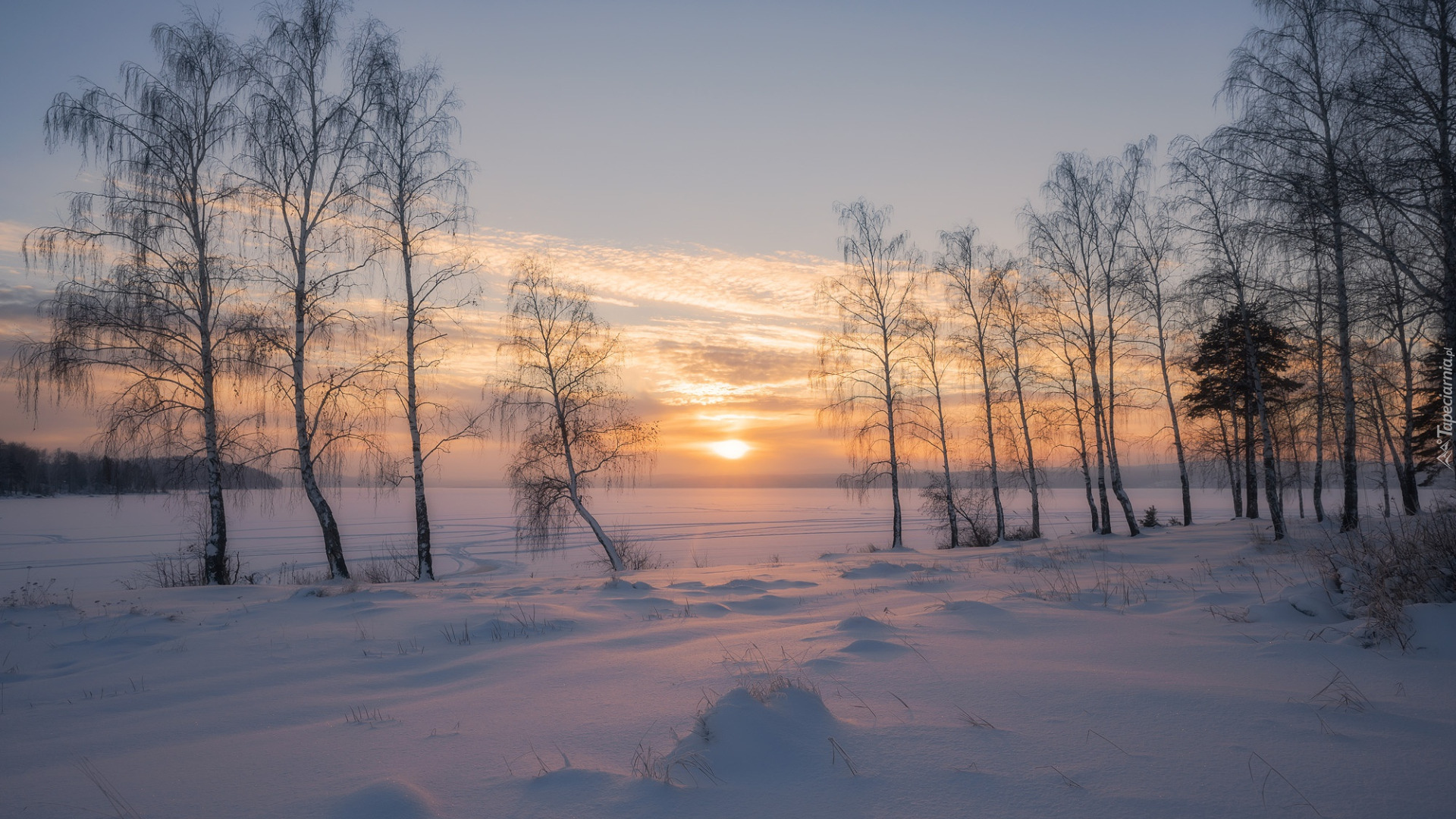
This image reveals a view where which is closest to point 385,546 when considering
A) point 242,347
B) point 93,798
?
point 242,347

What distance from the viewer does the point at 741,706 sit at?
3.16 metres

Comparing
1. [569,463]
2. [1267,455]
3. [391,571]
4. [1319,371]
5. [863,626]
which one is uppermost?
[1319,371]

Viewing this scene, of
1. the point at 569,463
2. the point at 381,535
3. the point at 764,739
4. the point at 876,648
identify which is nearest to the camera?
the point at 764,739

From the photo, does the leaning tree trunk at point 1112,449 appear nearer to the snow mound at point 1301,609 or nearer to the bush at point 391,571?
the snow mound at point 1301,609

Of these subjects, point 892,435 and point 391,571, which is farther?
point 892,435

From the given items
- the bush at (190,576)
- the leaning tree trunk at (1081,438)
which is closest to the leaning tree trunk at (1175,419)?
the leaning tree trunk at (1081,438)

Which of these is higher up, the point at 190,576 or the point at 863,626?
Result: the point at 863,626

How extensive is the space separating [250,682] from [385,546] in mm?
26324

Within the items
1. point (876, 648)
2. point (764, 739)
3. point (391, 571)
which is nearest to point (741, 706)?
point (764, 739)

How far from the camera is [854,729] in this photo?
321 centimetres

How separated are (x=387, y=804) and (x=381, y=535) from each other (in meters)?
38.7

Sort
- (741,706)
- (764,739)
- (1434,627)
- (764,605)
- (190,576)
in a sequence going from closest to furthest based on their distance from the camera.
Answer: (764,739) → (741,706) → (1434,627) → (764,605) → (190,576)

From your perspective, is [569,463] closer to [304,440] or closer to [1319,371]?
[304,440]

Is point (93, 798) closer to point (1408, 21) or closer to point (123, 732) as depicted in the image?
point (123, 732)
